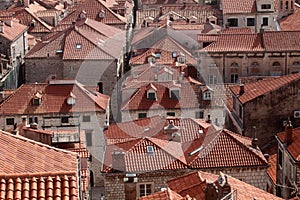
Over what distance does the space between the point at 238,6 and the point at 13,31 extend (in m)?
28.6

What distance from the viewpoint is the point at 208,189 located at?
24.8 meters

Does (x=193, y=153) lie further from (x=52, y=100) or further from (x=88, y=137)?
(x=52, y=100)

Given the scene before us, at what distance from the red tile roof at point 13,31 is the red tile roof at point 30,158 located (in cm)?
5501

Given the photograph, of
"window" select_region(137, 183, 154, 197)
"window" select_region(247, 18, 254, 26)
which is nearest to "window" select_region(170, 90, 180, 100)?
"window" select_region(137, 183, 154, 197)

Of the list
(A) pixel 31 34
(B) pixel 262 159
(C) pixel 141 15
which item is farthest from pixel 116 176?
(C) pixel 141 15

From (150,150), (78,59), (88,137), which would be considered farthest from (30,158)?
(78,59)

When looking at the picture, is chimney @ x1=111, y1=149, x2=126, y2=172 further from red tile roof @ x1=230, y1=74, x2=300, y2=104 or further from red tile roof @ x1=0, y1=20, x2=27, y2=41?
red tile roof @ x1=0, y1=20, x2=27, y2=41

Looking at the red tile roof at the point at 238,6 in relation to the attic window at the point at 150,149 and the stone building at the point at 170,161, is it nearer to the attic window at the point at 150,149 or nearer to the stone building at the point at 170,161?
the stone building at the point at 170,161

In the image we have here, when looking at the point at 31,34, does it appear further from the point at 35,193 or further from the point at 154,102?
the point at 35,193

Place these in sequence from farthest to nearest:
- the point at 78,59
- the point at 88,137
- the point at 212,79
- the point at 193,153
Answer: the point at 212,79
the point at 78,59
the point at 88,137
the point at 193,153

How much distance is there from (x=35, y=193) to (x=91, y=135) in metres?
35.8

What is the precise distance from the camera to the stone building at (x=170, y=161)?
3478 centimetres

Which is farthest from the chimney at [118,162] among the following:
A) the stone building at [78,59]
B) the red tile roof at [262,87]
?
the stone building at [78,59]

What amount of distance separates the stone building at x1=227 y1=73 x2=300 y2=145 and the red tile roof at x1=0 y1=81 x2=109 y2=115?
419 inches
